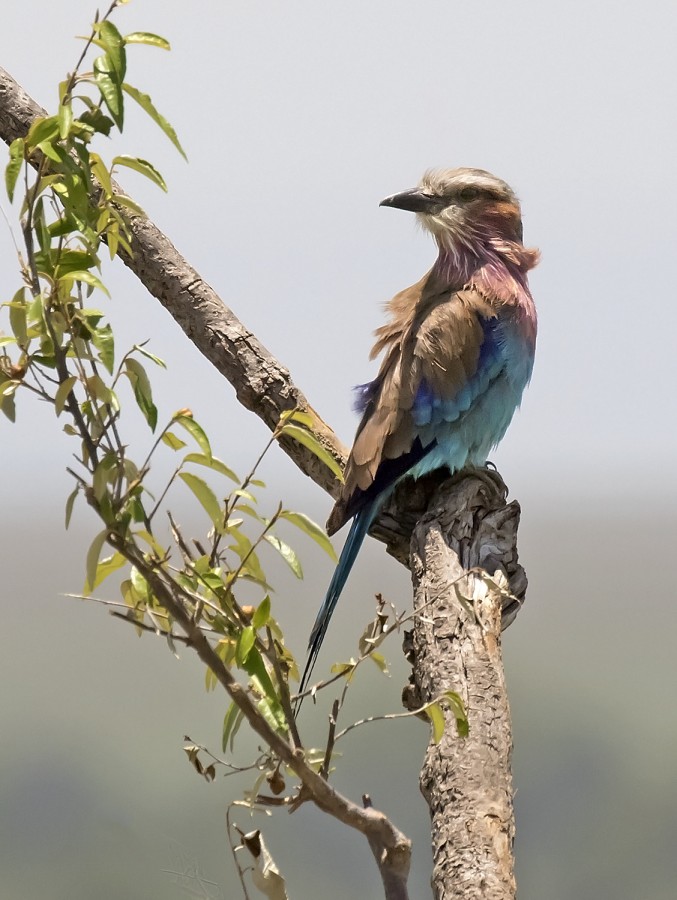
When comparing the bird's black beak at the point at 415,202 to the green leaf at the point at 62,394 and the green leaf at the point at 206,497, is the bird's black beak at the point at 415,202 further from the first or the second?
the green leaf at the point at 62,394

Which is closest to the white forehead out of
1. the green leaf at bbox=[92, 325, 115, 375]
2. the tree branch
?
the tree branch

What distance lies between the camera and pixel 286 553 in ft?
6.54

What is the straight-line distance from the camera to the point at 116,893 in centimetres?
1794

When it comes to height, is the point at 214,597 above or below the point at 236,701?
above

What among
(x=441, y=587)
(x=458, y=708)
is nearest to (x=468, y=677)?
(x=441, y=587)

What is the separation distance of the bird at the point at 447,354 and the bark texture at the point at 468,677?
8.0 inches

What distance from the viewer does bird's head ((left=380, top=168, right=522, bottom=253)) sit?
13.7ft

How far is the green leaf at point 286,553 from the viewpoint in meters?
1.98

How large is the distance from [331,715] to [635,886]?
19719 millimetres

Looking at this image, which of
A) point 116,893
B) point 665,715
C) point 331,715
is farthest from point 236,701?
point 665,715

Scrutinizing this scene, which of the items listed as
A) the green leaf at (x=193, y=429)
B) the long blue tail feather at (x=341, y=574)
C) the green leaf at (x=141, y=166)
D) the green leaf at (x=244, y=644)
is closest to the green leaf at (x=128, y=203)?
the green leaf at (x=141, y=166)

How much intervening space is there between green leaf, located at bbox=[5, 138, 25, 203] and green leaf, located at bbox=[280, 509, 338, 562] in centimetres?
66

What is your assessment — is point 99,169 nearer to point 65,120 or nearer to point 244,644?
point 65,120

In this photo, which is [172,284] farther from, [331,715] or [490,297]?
[331,715]
